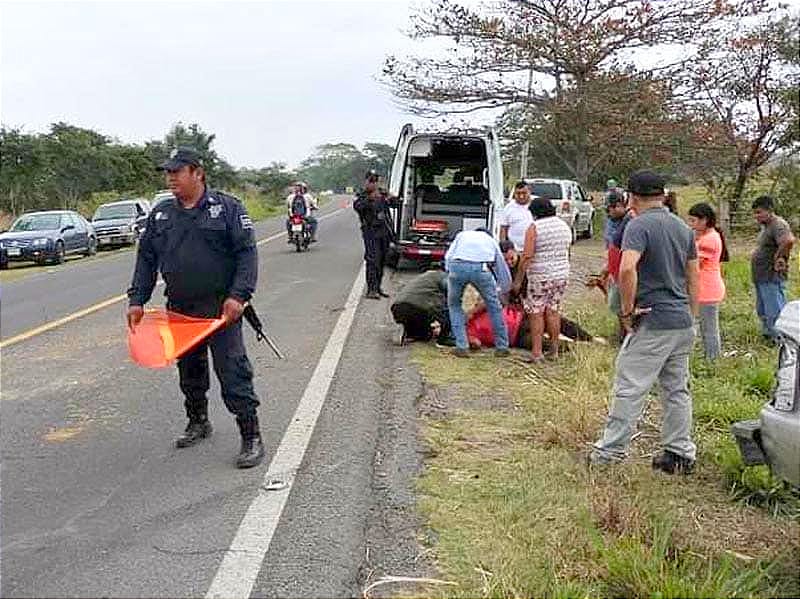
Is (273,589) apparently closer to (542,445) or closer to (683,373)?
(542,445)

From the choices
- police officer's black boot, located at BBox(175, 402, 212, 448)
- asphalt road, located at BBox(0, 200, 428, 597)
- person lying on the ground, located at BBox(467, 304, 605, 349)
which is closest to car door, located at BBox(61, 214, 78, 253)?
asphalt road, located at BBox(0, 200, 428, 597)

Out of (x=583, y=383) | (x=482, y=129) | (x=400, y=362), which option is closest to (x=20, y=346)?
(x=400, y=362)

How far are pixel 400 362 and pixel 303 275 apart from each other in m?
8.25

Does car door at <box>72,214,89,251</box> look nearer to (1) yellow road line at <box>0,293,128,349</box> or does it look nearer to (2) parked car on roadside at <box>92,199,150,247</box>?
(2) parked car on roadside at <box>92,199,150,247</box>

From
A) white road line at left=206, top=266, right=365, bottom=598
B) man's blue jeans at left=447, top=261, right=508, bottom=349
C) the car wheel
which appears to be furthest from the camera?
the car wheel

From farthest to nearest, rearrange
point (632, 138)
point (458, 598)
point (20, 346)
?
point (632, 138) < point (20, 346) < point (458, 598)

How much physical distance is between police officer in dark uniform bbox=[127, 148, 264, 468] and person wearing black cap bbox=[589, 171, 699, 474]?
6.98ft

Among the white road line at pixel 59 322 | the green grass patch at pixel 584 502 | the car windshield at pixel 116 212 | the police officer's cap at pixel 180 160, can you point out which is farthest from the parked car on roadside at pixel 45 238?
the police officer's cap at pixel 180 160

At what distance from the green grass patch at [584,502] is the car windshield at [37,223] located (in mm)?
17894

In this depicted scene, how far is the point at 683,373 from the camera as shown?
554 centimetres

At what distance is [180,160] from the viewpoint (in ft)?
17.6

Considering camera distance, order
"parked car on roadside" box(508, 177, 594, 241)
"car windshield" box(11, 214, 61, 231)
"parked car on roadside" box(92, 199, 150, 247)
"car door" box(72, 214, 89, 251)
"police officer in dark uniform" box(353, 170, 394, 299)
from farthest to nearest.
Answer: "parked car on roadside" box(92, 199, 150, 247)
"car door" box(72, 214, 89, 251)
"car windshield" box(11, 214, 61, 231)
"parked car on roadside" box(508, 177, 594, 241)
"police officer in dark uniform" box(353, 170, 394, 299)

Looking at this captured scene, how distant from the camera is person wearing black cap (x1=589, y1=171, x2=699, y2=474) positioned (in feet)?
17.7

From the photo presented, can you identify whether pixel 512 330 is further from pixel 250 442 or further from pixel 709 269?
pixel 250 442
